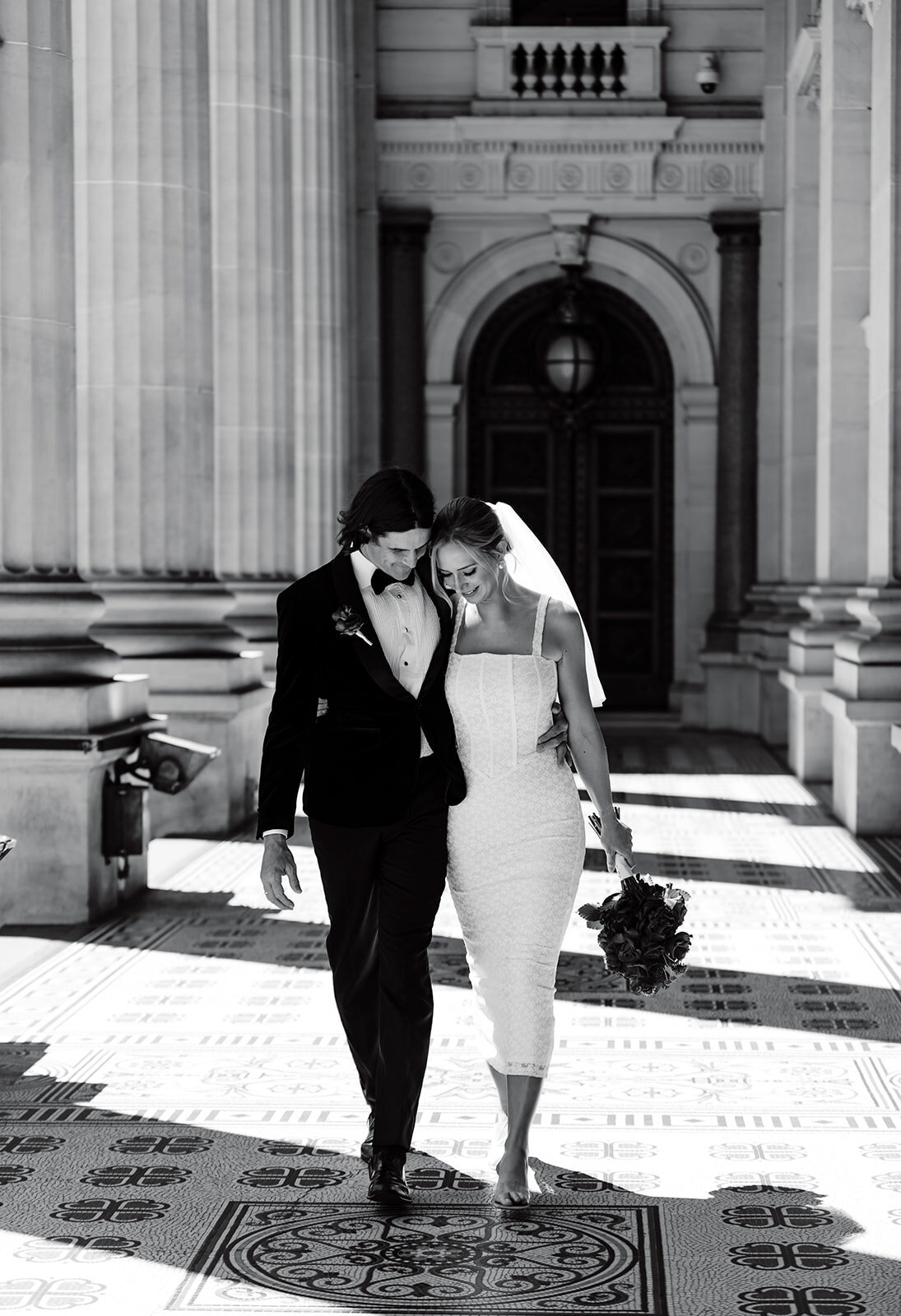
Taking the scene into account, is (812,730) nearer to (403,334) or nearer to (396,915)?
(403,334)

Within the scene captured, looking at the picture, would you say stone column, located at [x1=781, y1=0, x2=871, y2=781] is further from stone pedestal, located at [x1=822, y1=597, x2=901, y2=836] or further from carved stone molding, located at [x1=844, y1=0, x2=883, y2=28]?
stone pedestal, located at [x1=822, y1=597, x2=901, y2=836]

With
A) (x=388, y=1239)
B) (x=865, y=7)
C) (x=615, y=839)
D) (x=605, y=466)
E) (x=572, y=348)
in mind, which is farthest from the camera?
(x=605, y=466)

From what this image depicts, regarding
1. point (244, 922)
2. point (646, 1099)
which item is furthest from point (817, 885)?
point (646, 1099)

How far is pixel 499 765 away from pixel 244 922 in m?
4.18

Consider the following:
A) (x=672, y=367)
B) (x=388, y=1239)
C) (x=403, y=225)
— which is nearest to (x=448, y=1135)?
(x=388, y=1239)

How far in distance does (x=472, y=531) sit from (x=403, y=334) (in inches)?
629

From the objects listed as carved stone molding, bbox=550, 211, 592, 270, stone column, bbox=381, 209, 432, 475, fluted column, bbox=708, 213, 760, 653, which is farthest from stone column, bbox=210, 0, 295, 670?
fluted column, bbox=708, 213, 760, 653

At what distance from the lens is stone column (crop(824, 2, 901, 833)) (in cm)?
1116

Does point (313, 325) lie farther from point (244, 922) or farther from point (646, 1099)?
point (646, 1099)

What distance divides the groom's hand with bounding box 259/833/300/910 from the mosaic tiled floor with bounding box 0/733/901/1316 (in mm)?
763

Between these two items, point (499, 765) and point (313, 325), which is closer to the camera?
point (499, 765)

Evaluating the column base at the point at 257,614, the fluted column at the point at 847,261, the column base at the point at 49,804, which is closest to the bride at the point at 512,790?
the column base at the point at 49,804

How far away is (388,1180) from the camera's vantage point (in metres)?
4.71

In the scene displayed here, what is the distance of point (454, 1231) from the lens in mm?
4535
